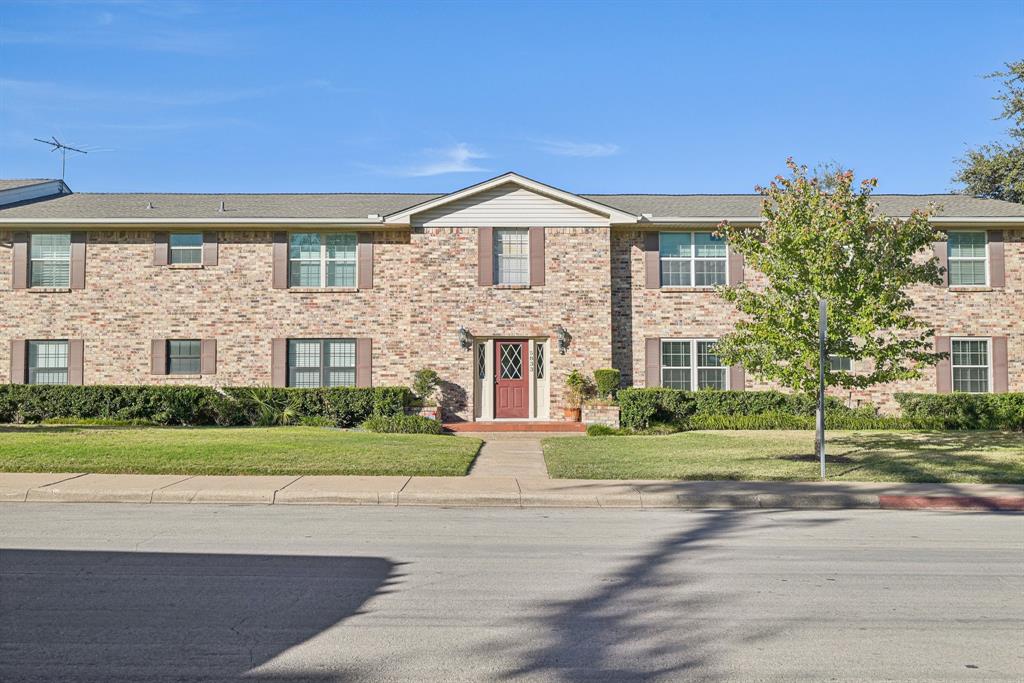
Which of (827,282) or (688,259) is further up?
(688,259)

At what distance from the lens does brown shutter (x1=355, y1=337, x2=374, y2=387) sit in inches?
947

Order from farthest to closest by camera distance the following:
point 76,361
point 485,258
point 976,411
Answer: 1. point 76,361
2. point 485,258
3. point 976,411

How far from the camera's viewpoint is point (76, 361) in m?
24.0

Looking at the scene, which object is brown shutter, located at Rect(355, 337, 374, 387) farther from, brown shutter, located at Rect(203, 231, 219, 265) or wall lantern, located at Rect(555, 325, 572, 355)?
wall lantern, located at Rect(555, 325, 572, 355)

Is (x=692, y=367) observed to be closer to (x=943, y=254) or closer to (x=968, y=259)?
(x=943, y=254)

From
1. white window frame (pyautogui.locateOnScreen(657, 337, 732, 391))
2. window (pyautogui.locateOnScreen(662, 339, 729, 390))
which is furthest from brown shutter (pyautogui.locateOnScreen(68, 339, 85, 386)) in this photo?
window (pyautogui.locateOnScreen(662, 339, 729, 390))

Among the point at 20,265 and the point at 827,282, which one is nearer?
the point at 827,282

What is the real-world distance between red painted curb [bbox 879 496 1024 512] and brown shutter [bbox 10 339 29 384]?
21.6 m

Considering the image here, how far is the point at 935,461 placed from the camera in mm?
15359

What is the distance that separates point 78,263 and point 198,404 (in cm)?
541

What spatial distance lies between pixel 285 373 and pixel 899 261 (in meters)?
15.4

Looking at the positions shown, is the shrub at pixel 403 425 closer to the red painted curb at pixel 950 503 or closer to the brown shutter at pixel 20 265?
the brown shutter at pixel 20 265

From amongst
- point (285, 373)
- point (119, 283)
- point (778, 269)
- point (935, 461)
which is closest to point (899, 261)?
point (778, 269)

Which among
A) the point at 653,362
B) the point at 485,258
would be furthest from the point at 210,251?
the point at 653,362
